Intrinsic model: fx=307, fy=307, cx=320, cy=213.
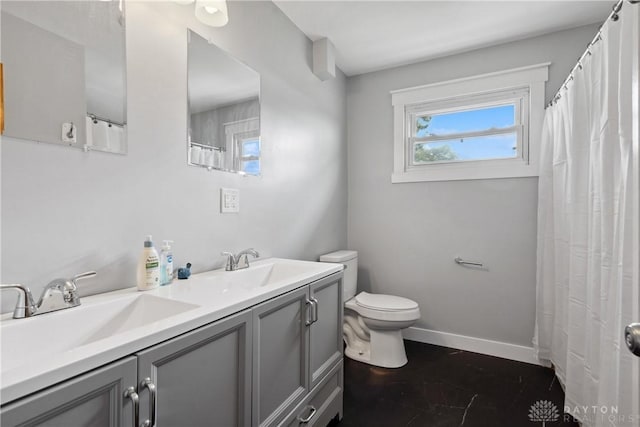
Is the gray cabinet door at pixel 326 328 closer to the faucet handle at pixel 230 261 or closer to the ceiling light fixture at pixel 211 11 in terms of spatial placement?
the faucet handle at pixel 230 261

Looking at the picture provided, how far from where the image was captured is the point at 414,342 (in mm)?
2645

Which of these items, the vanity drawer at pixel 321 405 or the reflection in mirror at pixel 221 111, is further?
the reflection in mirror at pixel 221 111

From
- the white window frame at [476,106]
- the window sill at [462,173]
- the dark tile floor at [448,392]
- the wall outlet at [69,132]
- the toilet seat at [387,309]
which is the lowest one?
the dark tile floor at [448,392]

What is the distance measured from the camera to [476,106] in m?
2.54

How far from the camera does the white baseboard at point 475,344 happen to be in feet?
7.52

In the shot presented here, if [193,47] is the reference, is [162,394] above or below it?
below

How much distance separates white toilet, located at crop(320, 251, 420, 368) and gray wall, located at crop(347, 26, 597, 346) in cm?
44

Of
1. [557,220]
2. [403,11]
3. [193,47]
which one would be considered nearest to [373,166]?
[403,11]

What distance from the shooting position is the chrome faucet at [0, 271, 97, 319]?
32.0 inches

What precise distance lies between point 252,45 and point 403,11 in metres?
1.03

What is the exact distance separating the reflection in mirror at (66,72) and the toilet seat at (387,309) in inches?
69.6

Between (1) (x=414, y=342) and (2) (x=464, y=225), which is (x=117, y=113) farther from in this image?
(1) (x=414, y=342)

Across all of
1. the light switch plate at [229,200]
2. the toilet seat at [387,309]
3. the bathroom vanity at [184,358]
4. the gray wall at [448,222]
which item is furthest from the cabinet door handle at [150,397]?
the gray wall at [448,222]

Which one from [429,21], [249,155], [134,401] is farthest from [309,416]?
[429,21]
